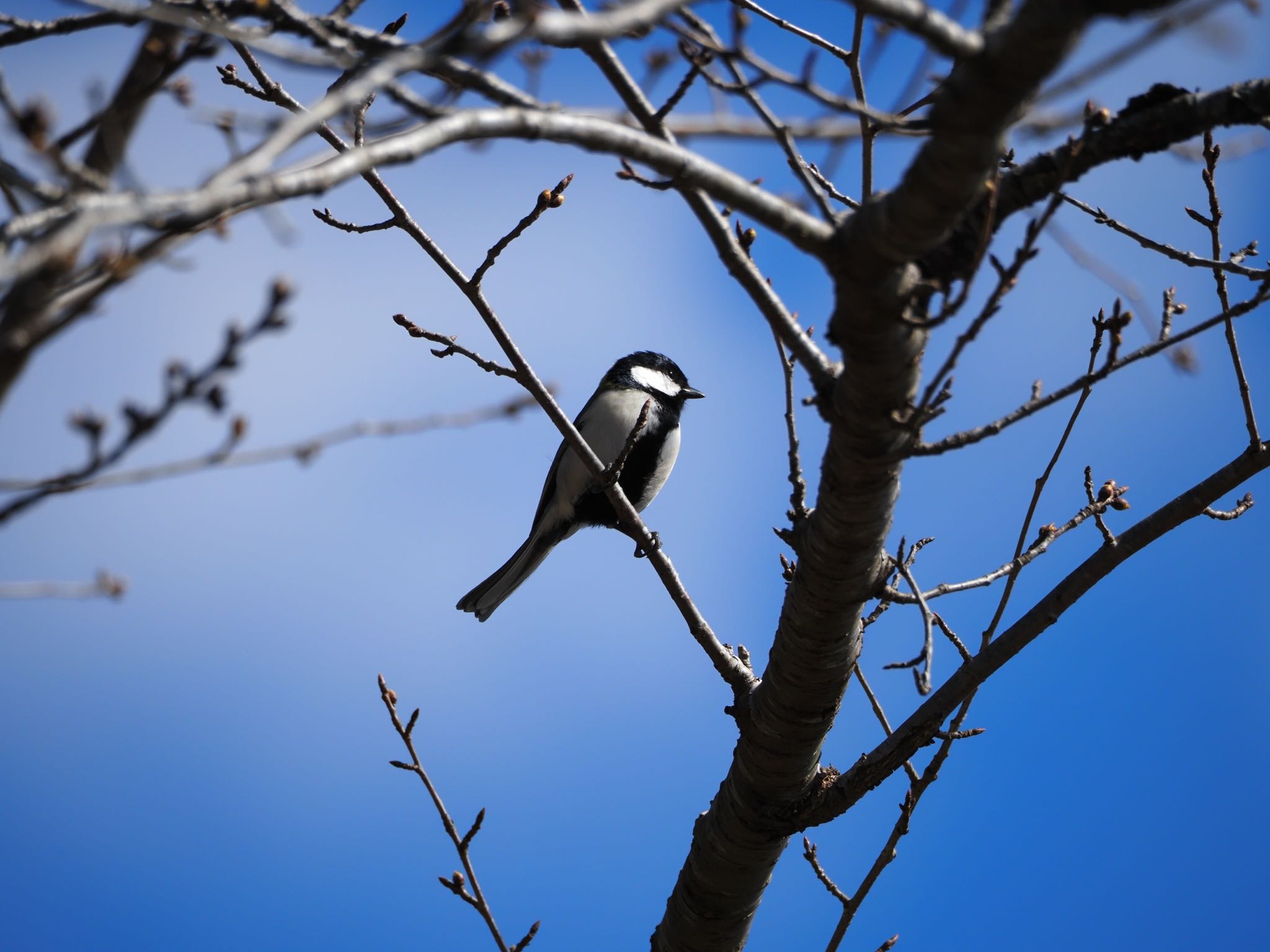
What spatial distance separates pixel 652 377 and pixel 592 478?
140 cm

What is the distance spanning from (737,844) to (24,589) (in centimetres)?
228

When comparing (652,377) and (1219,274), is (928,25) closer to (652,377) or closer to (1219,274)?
(1219,274)

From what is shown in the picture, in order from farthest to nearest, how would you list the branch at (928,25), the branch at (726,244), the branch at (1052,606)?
1. the branch at (1052,606)
2. the branch at (726,244)
3. the branch at (928,25)

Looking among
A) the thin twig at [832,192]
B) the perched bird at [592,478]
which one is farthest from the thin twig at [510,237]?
the perched bird at [592,478]

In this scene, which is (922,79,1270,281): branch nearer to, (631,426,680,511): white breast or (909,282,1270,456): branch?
(909,282,1270,456): branch

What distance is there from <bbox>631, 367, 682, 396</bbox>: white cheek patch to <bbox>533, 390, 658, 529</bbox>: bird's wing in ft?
1.10

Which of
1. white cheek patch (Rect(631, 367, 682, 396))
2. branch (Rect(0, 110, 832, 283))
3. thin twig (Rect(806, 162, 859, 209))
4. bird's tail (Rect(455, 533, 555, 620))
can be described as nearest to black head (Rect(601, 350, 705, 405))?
white cheek patch (Rect(631, 367, 682, 396))

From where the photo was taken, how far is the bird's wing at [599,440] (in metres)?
5.61

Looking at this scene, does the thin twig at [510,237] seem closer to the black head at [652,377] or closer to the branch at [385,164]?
the branch at [385,164]

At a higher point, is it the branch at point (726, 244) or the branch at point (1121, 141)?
the branch at point (1121, 141)

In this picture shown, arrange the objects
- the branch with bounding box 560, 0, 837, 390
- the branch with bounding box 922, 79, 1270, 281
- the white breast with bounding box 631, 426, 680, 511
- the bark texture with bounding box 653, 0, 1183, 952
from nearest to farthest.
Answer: the bark texture with bounding box 653, 0, 1183, 952 < the branch with bounding box 922, 79, 1270, 281 < the branch with bounding box 560, 0, 837, 390 < the white breast with bounding box 631, 426, 680, 511

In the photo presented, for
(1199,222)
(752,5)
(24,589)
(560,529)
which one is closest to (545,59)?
(752,5)

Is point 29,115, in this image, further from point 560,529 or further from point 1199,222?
point 560,529

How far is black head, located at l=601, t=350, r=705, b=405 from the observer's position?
6.32 meters
